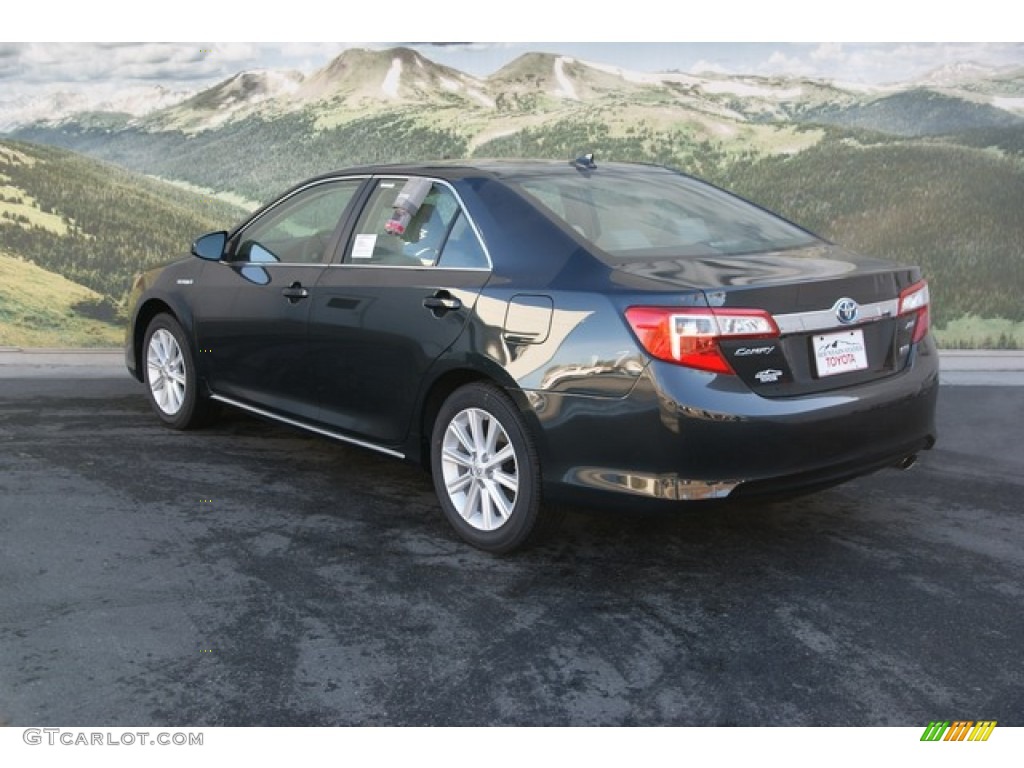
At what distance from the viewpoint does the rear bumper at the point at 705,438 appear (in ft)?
13.6

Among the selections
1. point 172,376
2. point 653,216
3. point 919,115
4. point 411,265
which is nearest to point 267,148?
point 172,376

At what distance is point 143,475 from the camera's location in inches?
236

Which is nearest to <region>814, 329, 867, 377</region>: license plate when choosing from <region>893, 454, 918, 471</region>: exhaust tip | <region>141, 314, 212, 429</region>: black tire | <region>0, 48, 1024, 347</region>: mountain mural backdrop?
<region>893, 454, 918, 471</region>: exhaust tip

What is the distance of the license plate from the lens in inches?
170

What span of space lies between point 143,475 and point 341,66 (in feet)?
22.1

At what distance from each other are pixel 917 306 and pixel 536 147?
7555 millimetres

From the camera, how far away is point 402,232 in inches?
209

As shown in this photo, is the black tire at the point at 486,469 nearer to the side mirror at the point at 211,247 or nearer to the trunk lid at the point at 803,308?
the trunk lid at the point at 803,308

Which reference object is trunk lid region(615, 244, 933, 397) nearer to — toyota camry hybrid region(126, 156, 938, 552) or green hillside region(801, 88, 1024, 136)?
toyota camry hybrid region(126, 156, 938, 552)

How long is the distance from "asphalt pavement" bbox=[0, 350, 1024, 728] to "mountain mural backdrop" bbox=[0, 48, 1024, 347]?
516 centimetres

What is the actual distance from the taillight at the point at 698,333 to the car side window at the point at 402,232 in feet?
4.10

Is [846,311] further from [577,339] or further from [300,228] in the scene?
[300,228]

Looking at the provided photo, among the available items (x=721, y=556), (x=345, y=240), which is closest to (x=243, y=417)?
(x=345, y=240)

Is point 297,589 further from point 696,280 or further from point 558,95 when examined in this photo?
point 558,95
